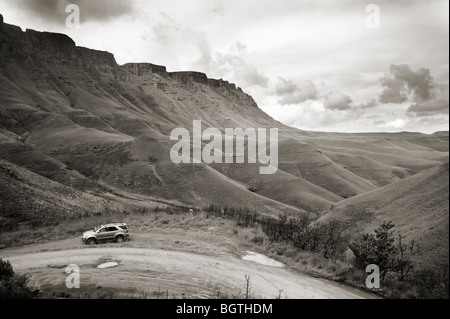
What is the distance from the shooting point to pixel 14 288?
1316cm

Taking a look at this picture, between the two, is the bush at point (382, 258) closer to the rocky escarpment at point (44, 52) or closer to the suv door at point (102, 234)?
the suv door at point (102, 234)

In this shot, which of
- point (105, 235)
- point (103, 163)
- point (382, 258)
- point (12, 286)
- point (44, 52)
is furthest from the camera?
point (44, 52)

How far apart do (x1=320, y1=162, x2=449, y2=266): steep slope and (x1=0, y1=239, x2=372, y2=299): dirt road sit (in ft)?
20.5

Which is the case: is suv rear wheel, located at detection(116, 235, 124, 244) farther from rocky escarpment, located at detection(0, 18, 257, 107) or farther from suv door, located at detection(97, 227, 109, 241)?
rocky escarpment, located at detection(0, 18, 257, 107)

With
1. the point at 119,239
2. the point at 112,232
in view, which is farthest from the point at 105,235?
the point at 119,239

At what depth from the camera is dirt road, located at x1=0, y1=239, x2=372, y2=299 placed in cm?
1528

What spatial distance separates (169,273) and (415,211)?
2026cm

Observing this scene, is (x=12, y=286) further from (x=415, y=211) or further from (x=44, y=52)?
(x=44, y=52)

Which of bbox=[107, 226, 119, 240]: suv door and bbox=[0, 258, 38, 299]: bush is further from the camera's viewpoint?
bbox=[107, 226, 119, 240]: suv door

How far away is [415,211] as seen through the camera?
2622 cm

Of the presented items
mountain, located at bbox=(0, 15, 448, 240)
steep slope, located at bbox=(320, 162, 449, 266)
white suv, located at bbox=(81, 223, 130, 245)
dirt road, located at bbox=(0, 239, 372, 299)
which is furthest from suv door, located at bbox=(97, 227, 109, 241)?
steep slope, located at bbox=(320, 162, 449, 266)

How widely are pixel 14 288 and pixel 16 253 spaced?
8758mm

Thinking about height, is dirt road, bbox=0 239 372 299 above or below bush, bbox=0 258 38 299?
below

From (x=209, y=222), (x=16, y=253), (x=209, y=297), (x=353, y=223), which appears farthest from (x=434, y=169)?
(x=16, y=253)
